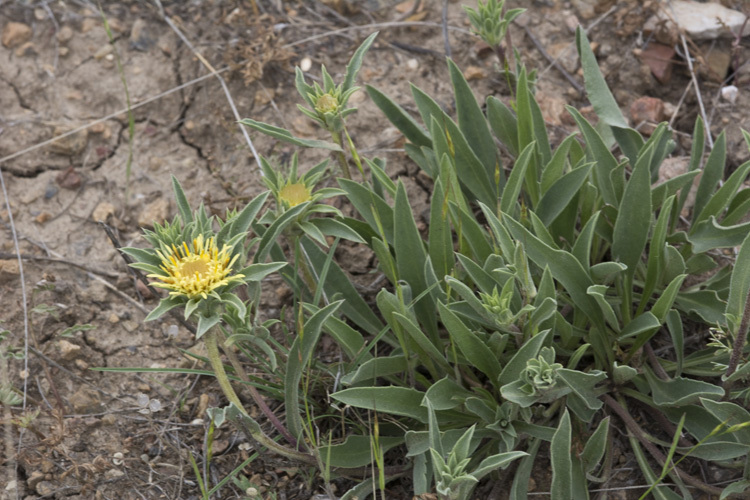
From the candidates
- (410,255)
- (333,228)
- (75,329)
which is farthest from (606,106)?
(75,329)

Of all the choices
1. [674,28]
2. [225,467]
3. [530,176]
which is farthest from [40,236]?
[674,28]

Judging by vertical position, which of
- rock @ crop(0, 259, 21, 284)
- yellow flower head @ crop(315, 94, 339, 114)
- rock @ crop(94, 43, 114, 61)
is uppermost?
yellow flower head @ crop(315, 94, 339, 114)

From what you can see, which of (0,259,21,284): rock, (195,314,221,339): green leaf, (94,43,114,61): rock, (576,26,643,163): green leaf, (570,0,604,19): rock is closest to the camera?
(195,314,221,339): green leaf

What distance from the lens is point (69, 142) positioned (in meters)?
3.87

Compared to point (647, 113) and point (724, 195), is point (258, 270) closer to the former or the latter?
point (724, 195)

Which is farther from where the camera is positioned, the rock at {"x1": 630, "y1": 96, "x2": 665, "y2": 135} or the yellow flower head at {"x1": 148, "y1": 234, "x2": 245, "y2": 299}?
the rock at {"x1": 630, "y1": 96, "x2": 665, "y2": 135}

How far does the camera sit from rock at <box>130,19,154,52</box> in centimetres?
420

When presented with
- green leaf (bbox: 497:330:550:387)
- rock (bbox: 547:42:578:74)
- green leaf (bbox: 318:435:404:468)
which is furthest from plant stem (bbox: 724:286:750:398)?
rock (bbox: 547:42:578:74)

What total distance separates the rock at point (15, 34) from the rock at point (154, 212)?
1336 mm

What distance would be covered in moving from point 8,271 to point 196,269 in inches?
63.6

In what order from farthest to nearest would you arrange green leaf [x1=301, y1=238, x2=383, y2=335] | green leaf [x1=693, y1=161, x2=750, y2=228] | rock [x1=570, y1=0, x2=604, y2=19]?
rock [x1=570, y1=0, x2=604, y2=19] → green leaf [x1=301, y1=238, x2=383, y2=335] → green leaf [x1=693, y1=161, x2=750, y2=228]

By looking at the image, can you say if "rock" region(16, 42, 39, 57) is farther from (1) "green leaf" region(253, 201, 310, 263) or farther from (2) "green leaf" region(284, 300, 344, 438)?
(2) "green leaf" region(284, 300, 344, 438)

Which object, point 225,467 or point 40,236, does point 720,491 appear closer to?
point 225,467

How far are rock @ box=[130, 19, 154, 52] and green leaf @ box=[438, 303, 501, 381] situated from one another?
2611mm
